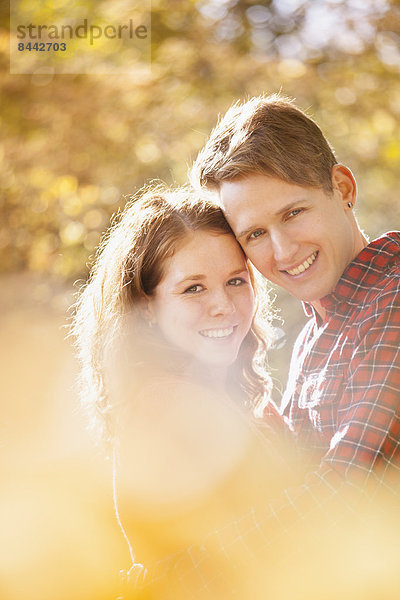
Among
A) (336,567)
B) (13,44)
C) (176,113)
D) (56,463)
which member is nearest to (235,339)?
(336,567)

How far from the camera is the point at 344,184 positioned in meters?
1.79

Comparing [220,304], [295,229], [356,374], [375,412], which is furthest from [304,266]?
[375,412]

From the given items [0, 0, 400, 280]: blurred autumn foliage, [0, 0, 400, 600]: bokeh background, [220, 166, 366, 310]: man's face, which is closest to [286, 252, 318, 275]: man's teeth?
[220, 166, 366, 310]: man's face

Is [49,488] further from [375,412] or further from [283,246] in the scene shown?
[375,412]

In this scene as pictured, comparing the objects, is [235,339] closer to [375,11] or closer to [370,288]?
[370,288]

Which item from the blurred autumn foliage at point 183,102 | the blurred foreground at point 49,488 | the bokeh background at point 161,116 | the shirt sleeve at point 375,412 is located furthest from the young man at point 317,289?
the blurred autumn foliage at point 183,102

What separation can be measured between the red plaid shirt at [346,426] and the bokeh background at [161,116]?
1.61 metres

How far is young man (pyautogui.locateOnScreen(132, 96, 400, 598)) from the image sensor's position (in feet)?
4.55

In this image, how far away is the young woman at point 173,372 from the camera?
1.59 m

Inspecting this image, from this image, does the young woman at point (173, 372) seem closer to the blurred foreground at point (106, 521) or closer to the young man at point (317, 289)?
the blurred foreground at point (106, 521)

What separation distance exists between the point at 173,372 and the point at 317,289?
429mm

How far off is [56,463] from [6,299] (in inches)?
52.5

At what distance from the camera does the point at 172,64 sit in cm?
352

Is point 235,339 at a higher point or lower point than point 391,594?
higher
